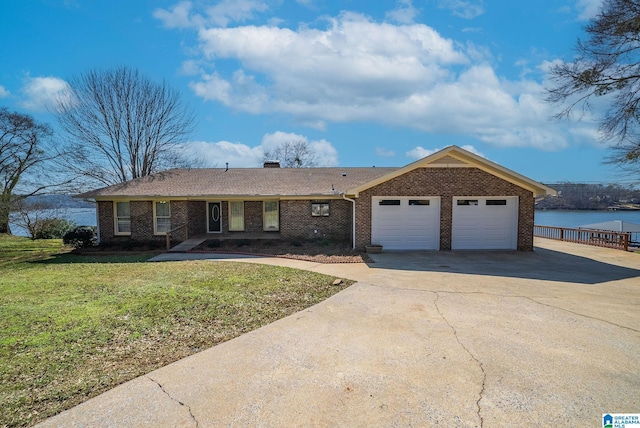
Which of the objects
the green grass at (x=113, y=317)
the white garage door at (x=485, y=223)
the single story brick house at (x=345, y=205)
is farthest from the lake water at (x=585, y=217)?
the green grass at (x=113, y=317)

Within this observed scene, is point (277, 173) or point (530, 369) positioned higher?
point (277, 173)

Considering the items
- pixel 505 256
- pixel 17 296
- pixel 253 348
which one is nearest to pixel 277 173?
pixel 505 256

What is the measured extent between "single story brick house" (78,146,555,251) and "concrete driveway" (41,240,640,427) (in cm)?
643

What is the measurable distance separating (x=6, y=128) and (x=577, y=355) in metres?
25.8

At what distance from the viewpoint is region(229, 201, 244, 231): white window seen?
18266 mm

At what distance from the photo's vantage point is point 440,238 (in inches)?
551

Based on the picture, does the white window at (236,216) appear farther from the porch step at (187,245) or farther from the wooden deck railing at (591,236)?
the wooden deck railing at (591,236)

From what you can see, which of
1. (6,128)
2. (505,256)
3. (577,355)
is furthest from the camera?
(6,128)

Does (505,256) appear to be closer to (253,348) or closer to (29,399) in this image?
(253,348)

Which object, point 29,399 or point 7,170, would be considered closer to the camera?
point 29,399

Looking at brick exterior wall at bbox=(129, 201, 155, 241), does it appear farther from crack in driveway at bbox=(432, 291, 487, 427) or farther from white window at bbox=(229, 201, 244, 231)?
crack in driveway at bbox=(432, 291, 487, 427)

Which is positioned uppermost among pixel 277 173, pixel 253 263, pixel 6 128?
pixel 6 128

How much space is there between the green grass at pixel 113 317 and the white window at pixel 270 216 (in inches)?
273

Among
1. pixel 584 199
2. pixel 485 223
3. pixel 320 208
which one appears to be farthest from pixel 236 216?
pixel 584 199
